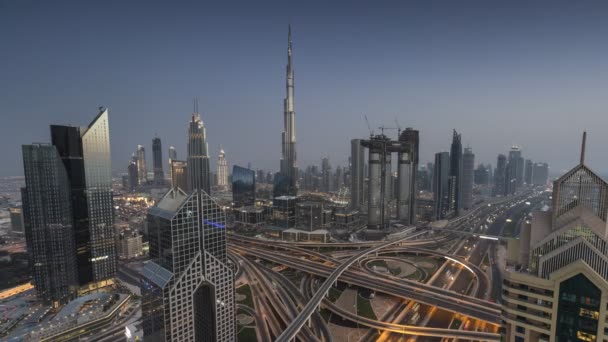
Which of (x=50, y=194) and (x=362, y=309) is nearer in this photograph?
(x=362, y=309)

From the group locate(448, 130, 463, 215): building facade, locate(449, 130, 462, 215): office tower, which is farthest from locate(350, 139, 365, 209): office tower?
locate(449, 130, 462, 215): office tower

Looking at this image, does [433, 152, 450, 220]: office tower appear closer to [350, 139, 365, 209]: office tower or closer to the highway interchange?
the highway interchange

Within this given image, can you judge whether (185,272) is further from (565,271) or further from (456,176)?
(456,176)

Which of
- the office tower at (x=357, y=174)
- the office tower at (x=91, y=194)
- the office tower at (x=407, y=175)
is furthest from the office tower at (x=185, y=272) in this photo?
the office tower at (x=357, y=174)

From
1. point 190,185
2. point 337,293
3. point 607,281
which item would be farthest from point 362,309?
point 190,185

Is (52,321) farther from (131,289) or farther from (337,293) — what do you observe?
(337,293)

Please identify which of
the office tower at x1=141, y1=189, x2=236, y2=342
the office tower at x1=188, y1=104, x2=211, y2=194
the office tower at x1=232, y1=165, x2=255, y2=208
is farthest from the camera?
the office tower at x1=232, y1=165, x2=255, y2=208

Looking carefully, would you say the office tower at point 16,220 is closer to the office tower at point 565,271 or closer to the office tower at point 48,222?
the office tower at point 48,222
